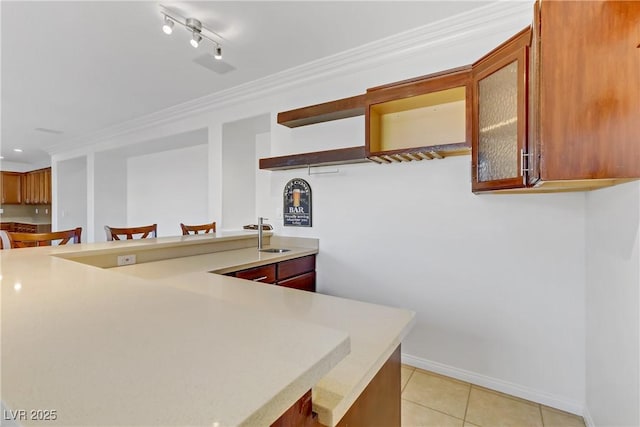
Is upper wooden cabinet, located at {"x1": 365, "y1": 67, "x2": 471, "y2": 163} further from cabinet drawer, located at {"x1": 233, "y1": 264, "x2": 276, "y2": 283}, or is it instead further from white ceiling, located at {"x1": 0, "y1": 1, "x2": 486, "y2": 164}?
cabinet drawer, located at {"x1": 233, "y1": 264, "x2": 276, "y2": 283}

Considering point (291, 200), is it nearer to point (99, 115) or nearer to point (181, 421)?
point (181, 421)

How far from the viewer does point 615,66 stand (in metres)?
1.11

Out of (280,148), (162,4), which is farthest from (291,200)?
(162,4)

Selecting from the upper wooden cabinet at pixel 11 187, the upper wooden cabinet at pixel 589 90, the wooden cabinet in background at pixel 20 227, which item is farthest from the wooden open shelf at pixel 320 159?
the upper wooden cabinet at pixel 11 187

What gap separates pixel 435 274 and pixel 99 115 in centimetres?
469

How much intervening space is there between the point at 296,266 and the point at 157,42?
2.10 metres

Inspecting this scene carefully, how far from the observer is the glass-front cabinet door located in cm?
136

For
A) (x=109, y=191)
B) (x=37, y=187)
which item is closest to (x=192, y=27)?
(x=109, y=191)

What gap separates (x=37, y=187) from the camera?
6.82 m

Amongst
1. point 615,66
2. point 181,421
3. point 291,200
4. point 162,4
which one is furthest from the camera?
point 291,200

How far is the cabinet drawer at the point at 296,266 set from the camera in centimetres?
238

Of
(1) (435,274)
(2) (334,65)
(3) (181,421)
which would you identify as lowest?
(1) (435,274)

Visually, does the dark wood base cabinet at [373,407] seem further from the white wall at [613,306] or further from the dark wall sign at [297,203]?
the dark wall sign at [297,203]

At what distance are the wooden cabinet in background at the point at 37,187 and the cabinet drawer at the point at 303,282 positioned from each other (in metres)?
7.07
